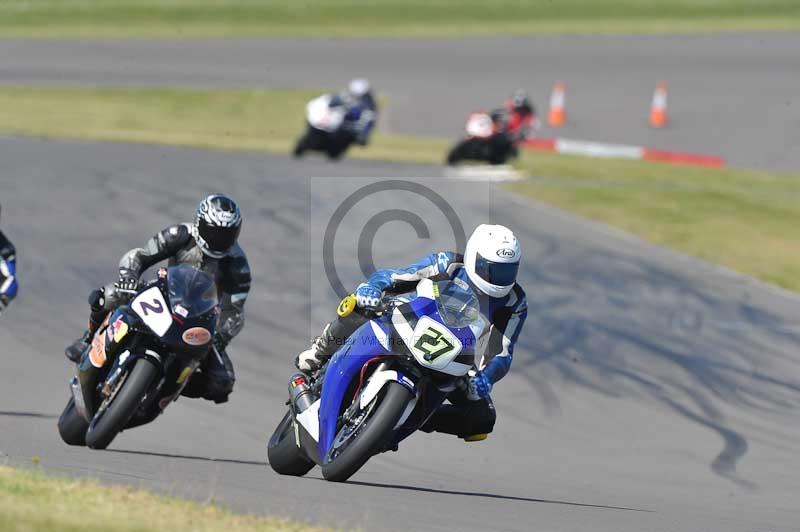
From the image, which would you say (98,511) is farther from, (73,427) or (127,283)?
(127,283)

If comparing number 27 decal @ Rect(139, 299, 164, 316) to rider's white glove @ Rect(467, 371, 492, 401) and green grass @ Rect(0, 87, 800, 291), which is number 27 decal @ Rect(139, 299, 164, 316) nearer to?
rider's white glove @ Rect(467, 371, 492, 401)

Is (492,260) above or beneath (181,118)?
above

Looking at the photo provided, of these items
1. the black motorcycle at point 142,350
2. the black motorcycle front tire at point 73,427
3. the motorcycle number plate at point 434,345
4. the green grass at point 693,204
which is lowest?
the green grass at point 693,204

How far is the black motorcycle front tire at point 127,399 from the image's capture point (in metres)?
7.74

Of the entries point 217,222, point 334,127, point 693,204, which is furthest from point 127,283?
point 334,127

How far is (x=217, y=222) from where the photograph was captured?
28.9 ft

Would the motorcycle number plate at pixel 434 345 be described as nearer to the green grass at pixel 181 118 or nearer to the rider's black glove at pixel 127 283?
the rider's black glove at pixel 127 283

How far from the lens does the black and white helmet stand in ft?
28.9

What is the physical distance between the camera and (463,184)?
66.0 feet

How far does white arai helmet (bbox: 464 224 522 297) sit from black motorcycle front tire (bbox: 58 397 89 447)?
2.76 metres

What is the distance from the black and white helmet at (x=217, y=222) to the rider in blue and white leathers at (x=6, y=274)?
1.97 metres

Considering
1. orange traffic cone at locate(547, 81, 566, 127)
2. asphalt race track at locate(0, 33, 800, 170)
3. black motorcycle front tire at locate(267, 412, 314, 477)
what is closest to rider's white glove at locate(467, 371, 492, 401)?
black motorcycle front tire at locate(267, 412, 314, 477)

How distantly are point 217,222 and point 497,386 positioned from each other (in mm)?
3734

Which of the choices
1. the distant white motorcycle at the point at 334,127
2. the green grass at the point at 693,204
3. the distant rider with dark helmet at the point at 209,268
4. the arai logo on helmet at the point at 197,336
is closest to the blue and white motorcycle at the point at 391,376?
the arai logo on helmet at the point at 197,336
